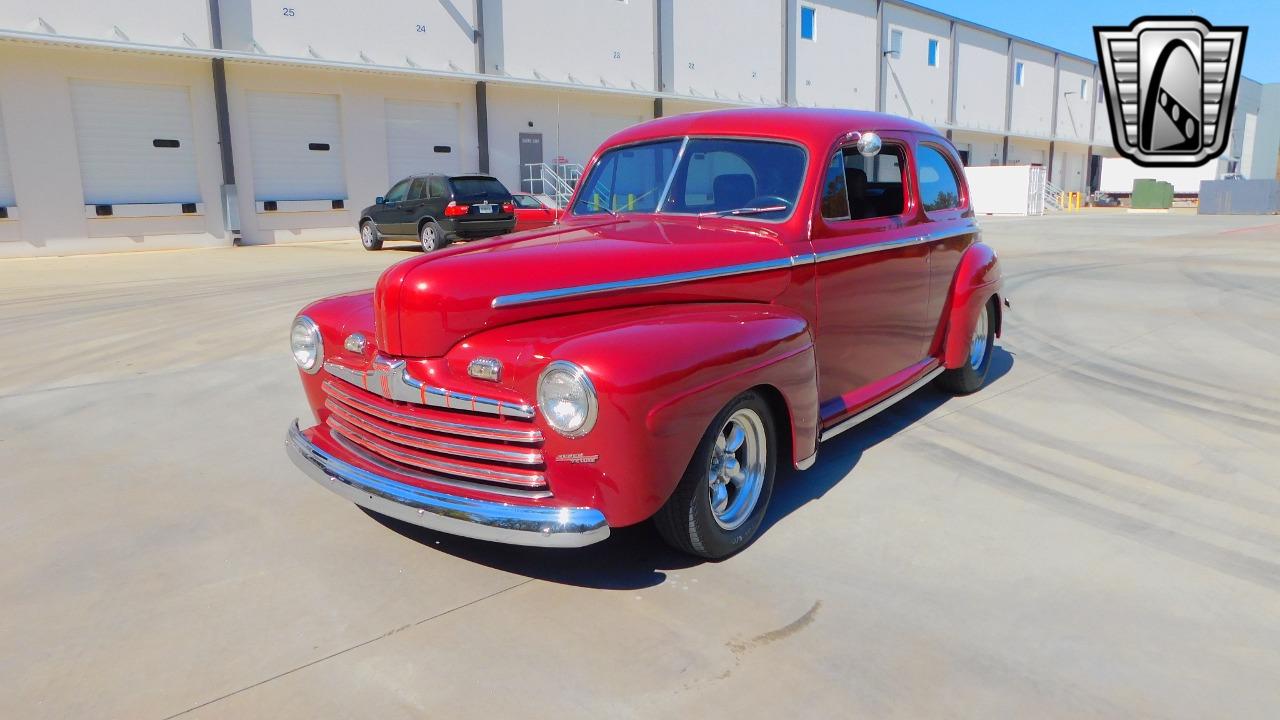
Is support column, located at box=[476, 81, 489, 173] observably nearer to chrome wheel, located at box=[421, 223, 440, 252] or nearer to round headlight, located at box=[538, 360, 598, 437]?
chrome wheel, located at box=[421, 223, 440, 252]

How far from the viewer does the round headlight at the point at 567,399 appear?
8.91ft

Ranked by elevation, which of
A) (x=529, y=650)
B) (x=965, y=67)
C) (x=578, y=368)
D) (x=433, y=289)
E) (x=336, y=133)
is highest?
(x=965, y=67)

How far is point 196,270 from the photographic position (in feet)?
44.8

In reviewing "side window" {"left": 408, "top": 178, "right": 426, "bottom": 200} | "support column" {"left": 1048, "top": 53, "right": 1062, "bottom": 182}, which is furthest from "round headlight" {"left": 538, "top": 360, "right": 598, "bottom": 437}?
"support column" {"left": 1048, "top": 53, "right": 1062, "bottom": 182}

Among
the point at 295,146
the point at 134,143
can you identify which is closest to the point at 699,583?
the point at 134,143

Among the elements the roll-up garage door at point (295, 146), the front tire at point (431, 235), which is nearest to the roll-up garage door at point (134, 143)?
the roll-up garage door at point (295, 146)

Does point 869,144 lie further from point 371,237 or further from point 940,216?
point 371,237

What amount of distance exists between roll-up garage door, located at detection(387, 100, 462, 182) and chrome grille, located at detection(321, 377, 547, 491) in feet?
64.0

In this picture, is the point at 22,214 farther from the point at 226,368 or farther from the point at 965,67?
the point at 965,67

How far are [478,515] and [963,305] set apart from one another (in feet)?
11.4

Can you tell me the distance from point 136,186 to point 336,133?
4.61 meters

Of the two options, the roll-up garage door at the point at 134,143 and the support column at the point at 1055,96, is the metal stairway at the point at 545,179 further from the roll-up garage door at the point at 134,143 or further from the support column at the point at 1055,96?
the support column at the point at 1055,96

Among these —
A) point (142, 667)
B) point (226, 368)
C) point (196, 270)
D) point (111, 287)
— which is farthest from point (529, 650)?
point (196, 270)

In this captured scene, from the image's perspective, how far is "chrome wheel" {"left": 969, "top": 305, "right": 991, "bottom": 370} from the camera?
18.0 ft
